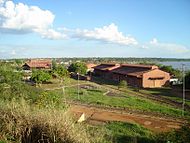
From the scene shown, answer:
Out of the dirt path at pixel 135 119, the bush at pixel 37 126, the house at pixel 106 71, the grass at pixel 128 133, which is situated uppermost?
the bush at pixel 37 126

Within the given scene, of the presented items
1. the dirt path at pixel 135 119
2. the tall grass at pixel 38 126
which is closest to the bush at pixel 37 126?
the tall grass at pixel 38 126

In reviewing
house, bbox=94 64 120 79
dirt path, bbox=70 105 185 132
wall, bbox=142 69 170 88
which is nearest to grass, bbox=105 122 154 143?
dirt path, bbox=70 105 185 132

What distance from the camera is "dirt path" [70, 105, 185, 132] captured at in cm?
2522

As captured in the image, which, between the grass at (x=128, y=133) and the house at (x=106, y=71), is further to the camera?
the house at (x=106, y=71)

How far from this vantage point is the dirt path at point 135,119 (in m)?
25.2

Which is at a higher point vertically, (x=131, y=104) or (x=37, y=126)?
(x=37, y=126)

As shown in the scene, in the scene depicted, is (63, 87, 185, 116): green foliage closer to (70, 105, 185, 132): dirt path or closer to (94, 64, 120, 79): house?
(70, 105, 185, 132): dirt path

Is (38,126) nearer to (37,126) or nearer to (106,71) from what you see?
(37,126)

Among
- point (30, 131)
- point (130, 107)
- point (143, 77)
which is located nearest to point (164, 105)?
point (130, 107)

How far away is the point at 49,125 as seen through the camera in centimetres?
1116

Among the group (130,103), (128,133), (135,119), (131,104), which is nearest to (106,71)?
(130,103)

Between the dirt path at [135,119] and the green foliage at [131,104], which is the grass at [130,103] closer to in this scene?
the green foliage at [131,104]

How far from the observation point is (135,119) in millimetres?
27781

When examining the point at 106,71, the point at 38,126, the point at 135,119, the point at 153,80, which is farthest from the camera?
the point at 106,71
